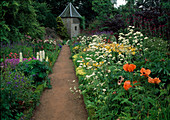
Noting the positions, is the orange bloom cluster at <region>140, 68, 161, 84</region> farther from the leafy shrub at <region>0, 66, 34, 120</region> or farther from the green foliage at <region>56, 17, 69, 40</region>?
the green foliage at <region>56, 17, 69, 40</region>

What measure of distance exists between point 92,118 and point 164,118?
143 centimetres

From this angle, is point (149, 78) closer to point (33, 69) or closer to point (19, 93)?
point (19, 93)

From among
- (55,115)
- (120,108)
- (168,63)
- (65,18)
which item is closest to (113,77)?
(120,108)

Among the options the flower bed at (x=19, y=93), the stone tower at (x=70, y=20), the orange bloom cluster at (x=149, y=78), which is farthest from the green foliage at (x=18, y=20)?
the stone tower at (x=70, y=20)

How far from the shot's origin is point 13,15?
9.02 meters

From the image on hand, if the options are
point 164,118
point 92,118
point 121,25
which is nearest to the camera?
point 164,118

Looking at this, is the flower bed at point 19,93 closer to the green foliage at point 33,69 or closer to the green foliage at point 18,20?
the green foliage at point 33,69

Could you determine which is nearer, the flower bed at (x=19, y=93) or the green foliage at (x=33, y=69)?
the flower bed at (x=19, y=93)

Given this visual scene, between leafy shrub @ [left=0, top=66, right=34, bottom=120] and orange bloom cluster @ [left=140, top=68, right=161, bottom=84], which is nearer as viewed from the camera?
orange bloom cluster @ [left=140, top=68, right=161, bottom=84]

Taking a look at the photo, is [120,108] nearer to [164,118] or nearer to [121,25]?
[164,118]

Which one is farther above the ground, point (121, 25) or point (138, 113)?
point (121, 25)

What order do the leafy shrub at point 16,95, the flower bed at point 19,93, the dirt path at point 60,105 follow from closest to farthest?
the flower bed at point 19,93
the leafy shrub at point 16,95
the dirt path at point 60,105

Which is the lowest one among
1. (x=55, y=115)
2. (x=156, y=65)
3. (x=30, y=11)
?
(x=55, y=115)

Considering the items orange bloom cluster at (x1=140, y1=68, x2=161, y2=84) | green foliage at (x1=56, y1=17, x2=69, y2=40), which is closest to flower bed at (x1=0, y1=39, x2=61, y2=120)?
orange bloom cluster at (x1=140, y1=68, x2=161, y2=84)
